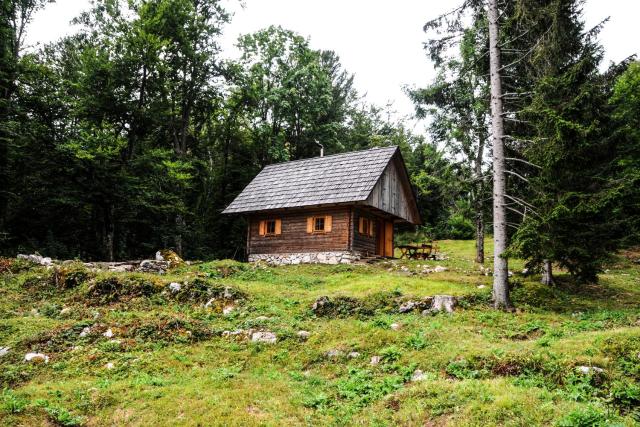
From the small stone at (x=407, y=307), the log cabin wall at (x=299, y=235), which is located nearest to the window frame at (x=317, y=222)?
the log cabin wall at (x=299, y=235)

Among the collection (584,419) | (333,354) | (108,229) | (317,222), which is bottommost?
(333,354)

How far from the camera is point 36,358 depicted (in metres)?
8.40

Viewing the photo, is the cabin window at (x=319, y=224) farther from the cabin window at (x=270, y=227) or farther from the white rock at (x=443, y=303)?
the white rock at (x=443, y=303)

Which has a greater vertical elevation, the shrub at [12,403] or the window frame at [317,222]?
the window frame at [317,222]

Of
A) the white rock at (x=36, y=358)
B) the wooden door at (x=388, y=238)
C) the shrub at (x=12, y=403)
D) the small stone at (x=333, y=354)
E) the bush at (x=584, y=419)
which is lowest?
the shrub at (x=12, y=403)

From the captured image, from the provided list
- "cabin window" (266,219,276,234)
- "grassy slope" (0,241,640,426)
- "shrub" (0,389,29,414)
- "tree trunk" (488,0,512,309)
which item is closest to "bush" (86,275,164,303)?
"grassy slope" (0,241,640,426)

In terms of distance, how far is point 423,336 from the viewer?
8742mm

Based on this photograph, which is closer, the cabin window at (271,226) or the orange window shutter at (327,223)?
the orange window shutter at (327,223)

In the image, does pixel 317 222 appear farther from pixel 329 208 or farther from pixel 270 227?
pixel 270 227

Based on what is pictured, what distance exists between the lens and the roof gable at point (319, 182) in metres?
21.8

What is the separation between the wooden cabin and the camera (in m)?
21.7

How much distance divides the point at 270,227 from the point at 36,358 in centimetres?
1628

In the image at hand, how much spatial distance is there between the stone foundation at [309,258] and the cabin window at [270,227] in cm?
127

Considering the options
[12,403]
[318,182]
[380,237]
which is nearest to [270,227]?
[318,182]
